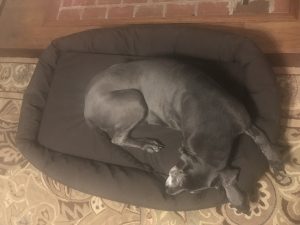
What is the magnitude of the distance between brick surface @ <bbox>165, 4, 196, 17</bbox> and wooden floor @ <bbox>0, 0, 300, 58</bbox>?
39 millimetres

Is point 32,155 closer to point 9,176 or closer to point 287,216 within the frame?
point 9,176

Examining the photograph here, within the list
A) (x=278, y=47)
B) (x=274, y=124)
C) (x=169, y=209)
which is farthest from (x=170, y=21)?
(x=169, y=209)

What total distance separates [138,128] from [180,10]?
2.38 ft

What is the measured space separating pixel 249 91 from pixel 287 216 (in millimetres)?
510

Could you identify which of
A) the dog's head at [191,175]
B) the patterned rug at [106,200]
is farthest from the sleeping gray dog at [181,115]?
the patterned rug at [106,200]

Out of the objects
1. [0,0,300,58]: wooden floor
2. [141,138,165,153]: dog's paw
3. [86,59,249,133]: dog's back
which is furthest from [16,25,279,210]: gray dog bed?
[0,0,300,58]: wooden floor

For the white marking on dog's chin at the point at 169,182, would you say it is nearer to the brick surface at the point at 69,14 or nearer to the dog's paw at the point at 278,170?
the dog's paw at the point at 278,170

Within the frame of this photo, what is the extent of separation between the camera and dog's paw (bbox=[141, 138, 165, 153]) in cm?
171

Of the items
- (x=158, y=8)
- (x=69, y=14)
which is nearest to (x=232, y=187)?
(x=158, y=8)

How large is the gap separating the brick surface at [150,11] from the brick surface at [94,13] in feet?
0.66

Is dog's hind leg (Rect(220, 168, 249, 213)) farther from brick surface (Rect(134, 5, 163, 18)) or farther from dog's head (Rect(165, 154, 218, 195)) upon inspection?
brick surface (Rect(134, 5, 163, 18))

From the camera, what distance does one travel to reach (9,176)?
80.9 inches

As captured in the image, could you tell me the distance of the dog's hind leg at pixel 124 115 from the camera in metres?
1.69

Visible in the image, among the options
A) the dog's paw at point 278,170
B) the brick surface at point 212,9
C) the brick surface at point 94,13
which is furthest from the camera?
the brick surface at point 94,13
